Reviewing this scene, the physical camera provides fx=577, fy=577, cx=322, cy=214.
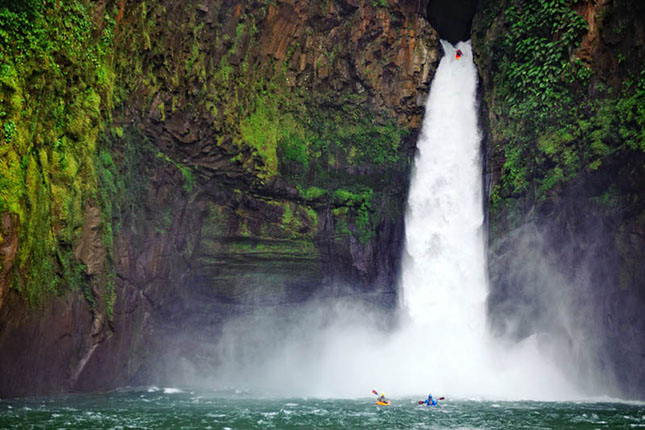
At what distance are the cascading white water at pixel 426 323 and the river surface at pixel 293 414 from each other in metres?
5.13

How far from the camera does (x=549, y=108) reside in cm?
2450

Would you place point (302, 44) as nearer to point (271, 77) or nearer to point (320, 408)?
point (271, 77)

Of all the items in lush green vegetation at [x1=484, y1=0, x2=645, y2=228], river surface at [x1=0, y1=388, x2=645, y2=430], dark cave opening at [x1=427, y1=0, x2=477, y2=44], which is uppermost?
dark cave opening at [x1=427, y1=0, x2=477, y2=44]

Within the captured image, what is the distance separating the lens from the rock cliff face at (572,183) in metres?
21.6

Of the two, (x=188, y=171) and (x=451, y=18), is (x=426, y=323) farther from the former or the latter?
(x=451, y=18)

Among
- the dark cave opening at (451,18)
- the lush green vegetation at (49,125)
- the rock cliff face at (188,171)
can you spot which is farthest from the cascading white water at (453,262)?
the lush green vegetation at (49,125)

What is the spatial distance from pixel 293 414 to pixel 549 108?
Answer: 16.6m

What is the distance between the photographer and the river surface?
46.8 ft

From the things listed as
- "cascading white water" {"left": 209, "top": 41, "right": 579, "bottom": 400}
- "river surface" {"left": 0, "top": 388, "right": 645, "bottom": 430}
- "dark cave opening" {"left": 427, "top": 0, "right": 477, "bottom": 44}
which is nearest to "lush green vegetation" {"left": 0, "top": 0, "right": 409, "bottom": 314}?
"cascading white water" {"left": 209, "top": 41, "right": 579, "bottom": 400}

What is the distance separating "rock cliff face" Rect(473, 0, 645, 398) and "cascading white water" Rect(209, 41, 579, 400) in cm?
125

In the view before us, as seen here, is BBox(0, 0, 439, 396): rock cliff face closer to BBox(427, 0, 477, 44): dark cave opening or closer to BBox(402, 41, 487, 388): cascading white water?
BBox(402, 41, 487, 388): cascading white water

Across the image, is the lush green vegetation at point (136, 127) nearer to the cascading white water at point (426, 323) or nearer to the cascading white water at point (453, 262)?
the cascading white water at point (453, 262)

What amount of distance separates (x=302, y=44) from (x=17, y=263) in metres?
17.2

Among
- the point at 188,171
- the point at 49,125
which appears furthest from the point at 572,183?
the point at 49,125
